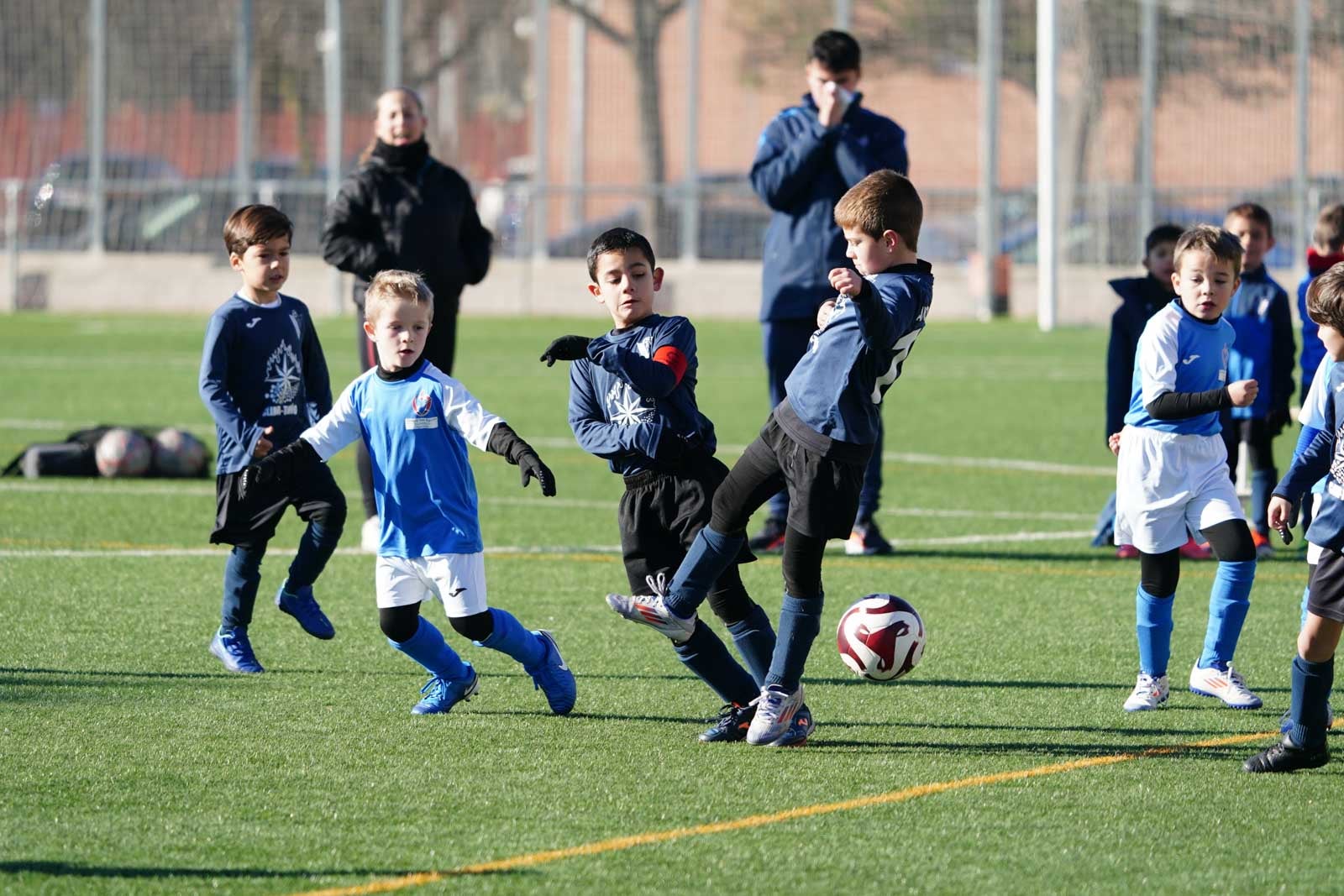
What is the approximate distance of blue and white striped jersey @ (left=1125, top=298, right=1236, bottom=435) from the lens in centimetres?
662

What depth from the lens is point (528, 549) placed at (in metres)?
9.97

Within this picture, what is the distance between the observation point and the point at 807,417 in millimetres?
5875

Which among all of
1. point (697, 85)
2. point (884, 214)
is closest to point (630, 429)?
point (884, 214)

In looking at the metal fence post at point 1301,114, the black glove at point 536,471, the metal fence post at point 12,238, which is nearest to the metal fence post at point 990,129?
the metal fence post at point 1301,114

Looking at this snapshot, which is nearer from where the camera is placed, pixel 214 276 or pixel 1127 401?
pixel 1127 401

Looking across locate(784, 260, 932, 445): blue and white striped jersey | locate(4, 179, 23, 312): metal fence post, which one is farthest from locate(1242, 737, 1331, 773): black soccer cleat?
locate(4, 179, 23, 312): metal fence post

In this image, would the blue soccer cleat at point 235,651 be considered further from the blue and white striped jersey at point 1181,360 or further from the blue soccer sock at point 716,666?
the blue and white striped jersey at point 1181,360

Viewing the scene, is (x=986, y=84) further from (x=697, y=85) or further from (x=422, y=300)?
(x=422, y=300)

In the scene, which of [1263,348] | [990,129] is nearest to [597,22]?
[990,129]

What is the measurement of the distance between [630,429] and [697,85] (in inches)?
1070

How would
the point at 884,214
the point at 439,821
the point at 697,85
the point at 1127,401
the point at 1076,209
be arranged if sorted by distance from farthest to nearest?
the point at 697,85 < the point at 1076,209 < the point at 1127,401 < the point at 884,214 < the point at 439,821

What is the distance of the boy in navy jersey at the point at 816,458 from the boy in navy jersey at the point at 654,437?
0.38 feet

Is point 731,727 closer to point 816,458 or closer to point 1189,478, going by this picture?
point 816,458

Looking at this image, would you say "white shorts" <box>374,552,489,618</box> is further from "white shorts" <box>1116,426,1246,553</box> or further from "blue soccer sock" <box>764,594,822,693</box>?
Answer: "white shorts" <box>1116,426,1246,553</box>
